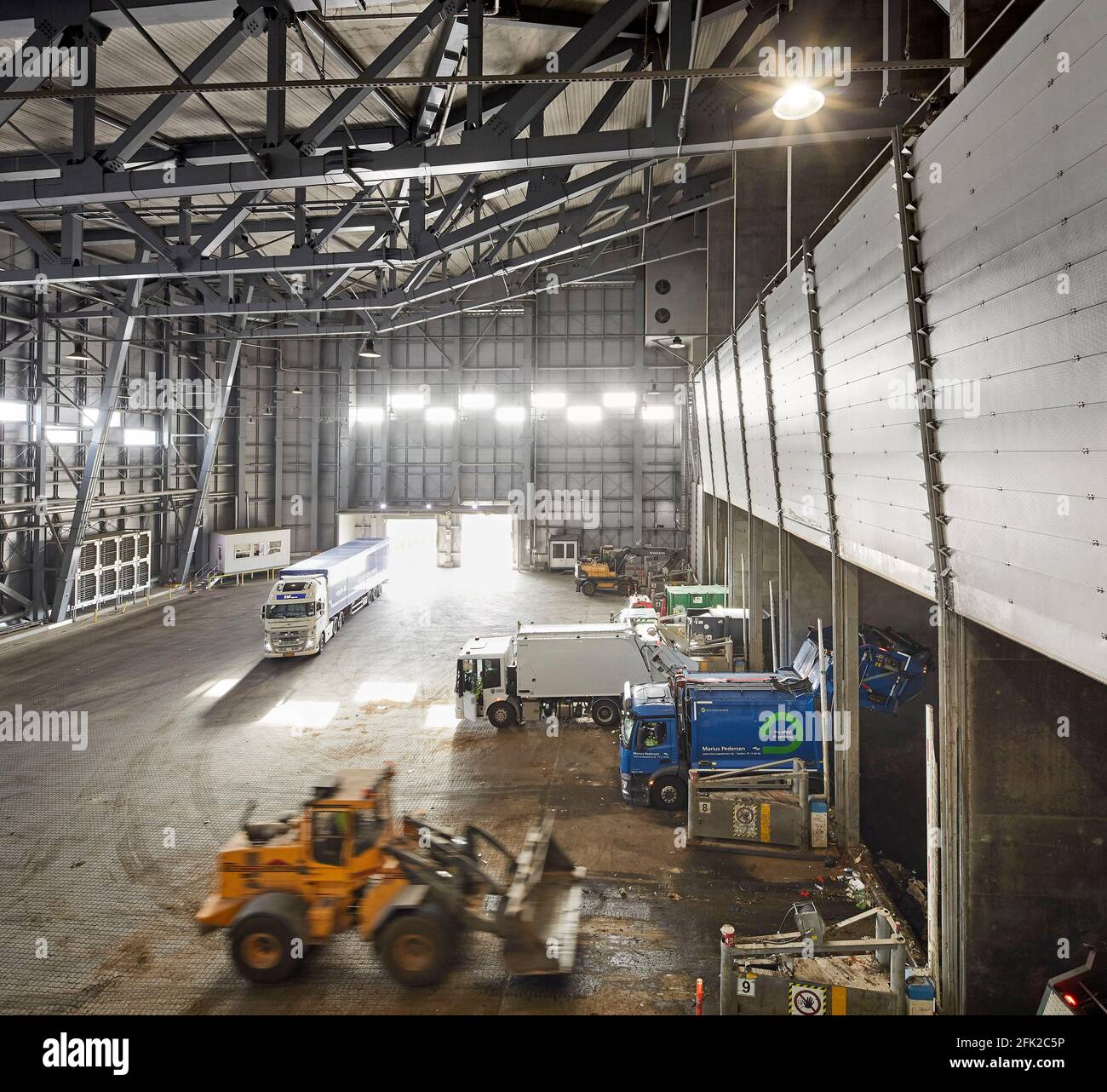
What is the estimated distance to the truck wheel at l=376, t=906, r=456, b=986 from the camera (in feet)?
24.4

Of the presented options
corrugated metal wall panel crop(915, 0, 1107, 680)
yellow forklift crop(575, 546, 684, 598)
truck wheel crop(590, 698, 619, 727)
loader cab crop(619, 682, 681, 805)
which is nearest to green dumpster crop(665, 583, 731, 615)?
truck wheel crop(590, 698, 619, 727)

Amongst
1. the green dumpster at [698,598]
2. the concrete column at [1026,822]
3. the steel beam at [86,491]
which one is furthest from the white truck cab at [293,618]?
the concrete column at [1026,822]

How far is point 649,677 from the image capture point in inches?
577

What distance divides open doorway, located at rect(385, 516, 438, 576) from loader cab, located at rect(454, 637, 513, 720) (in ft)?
69.8

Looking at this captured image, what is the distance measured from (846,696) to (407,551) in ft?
124

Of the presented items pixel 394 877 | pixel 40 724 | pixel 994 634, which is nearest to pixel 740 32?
pixel 994 634

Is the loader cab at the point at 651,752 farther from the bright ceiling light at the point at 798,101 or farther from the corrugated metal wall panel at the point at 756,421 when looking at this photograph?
the bright ceiling light at the point at 798,101

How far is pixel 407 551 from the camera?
45500mm

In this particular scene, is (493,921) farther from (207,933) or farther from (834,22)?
(834,22)

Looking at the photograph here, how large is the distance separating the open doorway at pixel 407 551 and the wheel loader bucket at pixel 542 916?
28761mm

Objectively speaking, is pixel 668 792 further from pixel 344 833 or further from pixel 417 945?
pixel 344 833

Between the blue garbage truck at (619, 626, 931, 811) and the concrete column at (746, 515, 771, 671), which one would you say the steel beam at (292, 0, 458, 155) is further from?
the concrete column at (746, 515, 771, 671)

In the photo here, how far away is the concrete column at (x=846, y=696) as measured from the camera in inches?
391

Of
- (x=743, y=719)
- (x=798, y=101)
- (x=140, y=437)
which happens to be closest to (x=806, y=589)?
(x=743, y=719)
